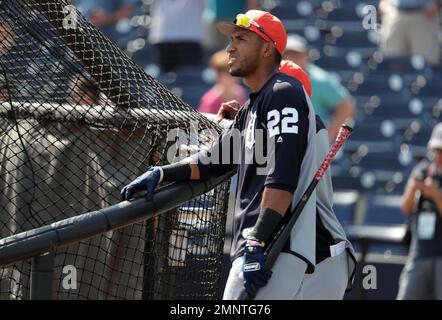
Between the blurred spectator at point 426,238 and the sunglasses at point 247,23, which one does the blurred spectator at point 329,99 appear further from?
the sunglasses at point 247,23

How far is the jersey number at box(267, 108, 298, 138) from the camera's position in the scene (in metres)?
4.09

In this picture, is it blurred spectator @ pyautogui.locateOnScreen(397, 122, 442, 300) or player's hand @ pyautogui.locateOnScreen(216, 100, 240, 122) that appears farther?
blurred spectator @ pyautogui.locateOnScreen(397, 122, 442, 300)

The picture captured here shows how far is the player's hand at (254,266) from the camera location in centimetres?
397

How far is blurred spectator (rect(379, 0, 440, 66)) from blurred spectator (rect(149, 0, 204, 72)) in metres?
1.88

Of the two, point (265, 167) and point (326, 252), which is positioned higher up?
point (265, 167)

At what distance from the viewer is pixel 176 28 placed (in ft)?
35.7

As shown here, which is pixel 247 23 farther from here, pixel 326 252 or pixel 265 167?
pixel 326 252

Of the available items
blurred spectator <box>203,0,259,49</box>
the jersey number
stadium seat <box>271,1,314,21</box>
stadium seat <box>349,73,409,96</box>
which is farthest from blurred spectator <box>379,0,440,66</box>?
the jersey number

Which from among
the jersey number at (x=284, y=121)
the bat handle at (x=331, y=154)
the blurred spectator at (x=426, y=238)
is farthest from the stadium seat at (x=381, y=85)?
the jersey number at (x=284, y=121)

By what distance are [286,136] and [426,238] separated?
3.52m

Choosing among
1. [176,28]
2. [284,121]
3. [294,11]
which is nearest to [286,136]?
[284,121]

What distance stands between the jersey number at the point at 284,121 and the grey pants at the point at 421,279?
11.0 ft

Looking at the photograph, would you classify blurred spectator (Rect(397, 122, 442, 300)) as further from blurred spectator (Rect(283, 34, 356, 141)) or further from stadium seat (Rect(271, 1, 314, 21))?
stadium seat (Rect(271, 1, 314, 21))

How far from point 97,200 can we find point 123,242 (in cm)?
22
